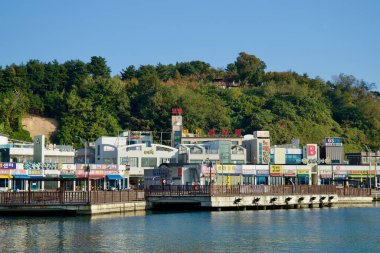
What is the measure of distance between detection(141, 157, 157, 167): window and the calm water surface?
3905cm

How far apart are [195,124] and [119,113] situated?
53.2 feet

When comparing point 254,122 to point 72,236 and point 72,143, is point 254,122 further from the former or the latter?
point 72,236

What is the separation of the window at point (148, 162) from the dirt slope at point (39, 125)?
4034 cm

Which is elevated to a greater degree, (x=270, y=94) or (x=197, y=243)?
(x=270, y=94)

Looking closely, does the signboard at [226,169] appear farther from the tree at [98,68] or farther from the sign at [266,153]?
the tree at [98,68]

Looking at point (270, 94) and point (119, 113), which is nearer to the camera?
point (119, 113)

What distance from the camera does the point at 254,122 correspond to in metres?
144

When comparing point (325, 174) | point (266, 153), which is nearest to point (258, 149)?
point (266, 153)

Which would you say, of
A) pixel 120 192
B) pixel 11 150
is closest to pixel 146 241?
pixel 120 192

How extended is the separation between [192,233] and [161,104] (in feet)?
304

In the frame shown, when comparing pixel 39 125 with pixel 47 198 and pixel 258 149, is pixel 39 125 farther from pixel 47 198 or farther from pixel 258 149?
pixel 47 198

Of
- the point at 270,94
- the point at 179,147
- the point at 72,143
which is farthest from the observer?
the point at 270,94

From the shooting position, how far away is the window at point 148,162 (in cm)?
10512

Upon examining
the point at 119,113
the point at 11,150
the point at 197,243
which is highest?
the point at 119,113
